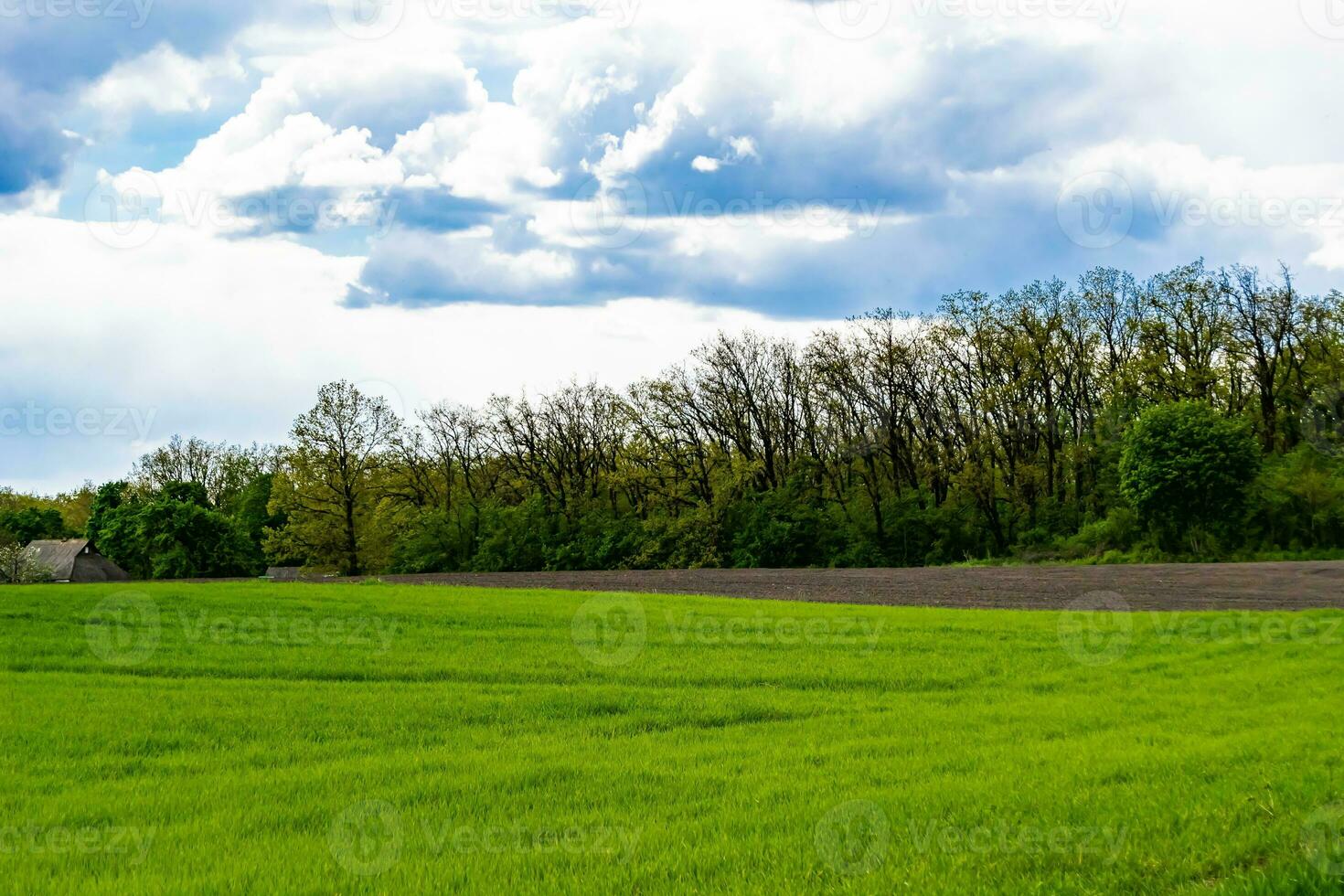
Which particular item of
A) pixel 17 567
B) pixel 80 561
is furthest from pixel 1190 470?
pixel 80 561

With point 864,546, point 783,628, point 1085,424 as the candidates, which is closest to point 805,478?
point 864,546

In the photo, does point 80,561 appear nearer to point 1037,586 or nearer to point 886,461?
point 886,461

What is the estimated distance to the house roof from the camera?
71312 mm

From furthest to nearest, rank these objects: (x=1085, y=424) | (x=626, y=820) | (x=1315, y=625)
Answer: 1. (x=1085, y=424)
2. (x=1315, y=625)
3. (x=626, y=820)

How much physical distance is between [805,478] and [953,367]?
1065cm

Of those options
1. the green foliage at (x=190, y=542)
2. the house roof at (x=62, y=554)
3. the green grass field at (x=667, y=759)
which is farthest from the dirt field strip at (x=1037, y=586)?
the house roof at (x=62, y=554)

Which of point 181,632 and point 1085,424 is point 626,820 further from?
point 1085,424

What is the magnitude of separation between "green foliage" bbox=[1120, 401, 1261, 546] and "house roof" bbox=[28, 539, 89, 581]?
6823cm

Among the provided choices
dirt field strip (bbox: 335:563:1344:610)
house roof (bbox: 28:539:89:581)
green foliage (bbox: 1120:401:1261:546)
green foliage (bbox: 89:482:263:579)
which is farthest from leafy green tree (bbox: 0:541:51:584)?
green foliage (bbox: 1120:401:1261:546)

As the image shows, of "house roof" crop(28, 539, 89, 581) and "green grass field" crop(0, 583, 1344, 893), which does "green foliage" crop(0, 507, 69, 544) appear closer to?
"house roof" crop(28, 539, 89, 581)

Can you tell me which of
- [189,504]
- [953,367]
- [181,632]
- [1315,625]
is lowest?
[1315,625]

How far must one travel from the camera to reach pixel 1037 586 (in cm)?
3095

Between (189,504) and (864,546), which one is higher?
(189,504)

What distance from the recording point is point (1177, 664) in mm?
15477
